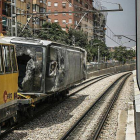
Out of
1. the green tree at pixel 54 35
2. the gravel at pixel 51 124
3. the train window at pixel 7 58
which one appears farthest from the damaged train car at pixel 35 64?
the green tree at pixel 54 35

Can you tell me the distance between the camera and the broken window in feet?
42.4

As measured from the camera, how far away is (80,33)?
208 ft

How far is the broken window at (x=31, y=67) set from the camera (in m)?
12.9

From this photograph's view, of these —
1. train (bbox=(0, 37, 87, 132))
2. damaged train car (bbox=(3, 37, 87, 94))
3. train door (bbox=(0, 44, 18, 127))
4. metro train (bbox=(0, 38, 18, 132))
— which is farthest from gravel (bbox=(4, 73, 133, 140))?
damaged train car (bbox=(3, 37, 87, 94))

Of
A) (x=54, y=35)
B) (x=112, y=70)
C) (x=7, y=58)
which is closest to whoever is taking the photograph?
(x=7, y=58)

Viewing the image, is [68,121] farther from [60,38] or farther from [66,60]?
[60,38]

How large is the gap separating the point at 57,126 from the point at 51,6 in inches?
2954

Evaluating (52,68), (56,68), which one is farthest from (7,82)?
(56,68)

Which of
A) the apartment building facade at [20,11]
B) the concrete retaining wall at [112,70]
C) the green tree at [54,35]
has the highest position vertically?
the apartment building facade at [20,11]

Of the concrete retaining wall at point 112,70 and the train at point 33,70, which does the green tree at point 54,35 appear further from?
the train at point 33,70

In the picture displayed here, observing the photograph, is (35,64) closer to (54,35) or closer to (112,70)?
(54,35)

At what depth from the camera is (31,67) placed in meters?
13.0

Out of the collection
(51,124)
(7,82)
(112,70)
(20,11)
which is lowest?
(51,124)

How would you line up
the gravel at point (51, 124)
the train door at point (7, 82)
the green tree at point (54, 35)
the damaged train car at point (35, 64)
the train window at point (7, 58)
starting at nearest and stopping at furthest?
1. the train door at point (7, 82)
2. the train window at point (7, 58)
3. the gravel at point (51, 124)
4. the damaged train car at point (35, 64)
5. the green tree at point (54, 35)
